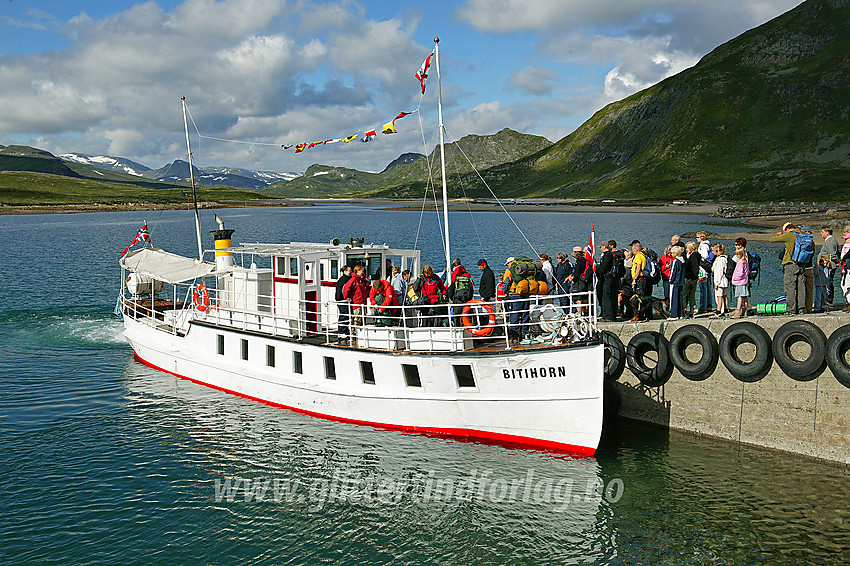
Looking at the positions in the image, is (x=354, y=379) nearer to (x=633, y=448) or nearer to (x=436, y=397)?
(x=436, y=397)

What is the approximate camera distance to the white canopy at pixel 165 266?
24594 mm

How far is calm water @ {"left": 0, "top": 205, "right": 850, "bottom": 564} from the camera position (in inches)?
516

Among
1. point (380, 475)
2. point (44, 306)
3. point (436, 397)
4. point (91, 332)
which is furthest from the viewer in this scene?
point (44, 306)

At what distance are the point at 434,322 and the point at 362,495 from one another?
5.61 m

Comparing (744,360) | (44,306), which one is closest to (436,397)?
(744,360)

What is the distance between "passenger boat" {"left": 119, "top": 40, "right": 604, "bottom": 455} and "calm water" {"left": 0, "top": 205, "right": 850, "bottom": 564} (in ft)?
2.27

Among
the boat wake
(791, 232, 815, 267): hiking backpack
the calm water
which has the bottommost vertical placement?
the calm water

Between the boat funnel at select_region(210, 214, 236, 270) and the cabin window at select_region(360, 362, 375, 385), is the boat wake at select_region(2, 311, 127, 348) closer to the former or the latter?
the boat funnel at select_region(210, 214, 236, 270)

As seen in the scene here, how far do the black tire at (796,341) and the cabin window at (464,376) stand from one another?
7913 millimetres

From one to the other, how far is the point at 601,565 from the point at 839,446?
731 centimetres

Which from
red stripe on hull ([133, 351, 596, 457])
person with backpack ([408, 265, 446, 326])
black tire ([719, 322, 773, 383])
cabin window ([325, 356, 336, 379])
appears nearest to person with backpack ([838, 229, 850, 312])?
black tire ([719, 322, 773, 383])

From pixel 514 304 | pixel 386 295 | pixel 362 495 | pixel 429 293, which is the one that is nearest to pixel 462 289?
pixel 429 293

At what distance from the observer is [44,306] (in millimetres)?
37906

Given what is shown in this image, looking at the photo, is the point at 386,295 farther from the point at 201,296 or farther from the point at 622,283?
the point at 201,296
